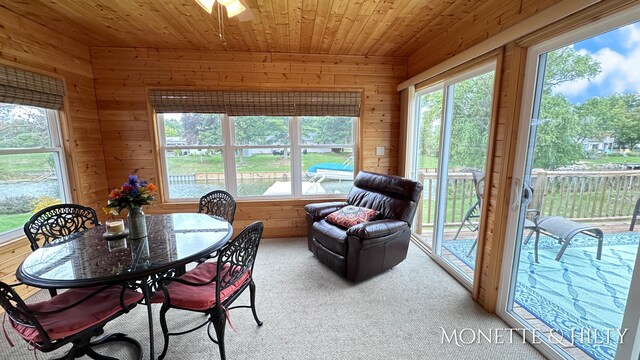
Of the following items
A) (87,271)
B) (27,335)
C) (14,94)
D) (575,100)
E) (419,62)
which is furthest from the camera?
(419,62)

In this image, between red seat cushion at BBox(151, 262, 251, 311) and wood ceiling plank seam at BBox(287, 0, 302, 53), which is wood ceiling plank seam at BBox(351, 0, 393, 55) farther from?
red seat cushion at BBox(151, 262, 251, 311)

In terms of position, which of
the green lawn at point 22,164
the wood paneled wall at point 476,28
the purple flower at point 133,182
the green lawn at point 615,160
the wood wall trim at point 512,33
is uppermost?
the wood paneled wall at point 476,28

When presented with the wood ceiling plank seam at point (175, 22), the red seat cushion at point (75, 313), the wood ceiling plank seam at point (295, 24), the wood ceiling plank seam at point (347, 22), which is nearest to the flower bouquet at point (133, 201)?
the red seat cushion at point (75, 313)

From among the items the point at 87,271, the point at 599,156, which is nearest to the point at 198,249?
the point at 87,271

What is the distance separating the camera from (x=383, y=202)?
2.93m

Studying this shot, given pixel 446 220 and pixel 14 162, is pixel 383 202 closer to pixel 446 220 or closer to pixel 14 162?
pixel 446 220

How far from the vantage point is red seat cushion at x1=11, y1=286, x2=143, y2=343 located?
128 centimetres

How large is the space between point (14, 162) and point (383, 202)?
3.60 meters

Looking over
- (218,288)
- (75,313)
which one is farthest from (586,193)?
(75,313)

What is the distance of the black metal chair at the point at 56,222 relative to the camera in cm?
196

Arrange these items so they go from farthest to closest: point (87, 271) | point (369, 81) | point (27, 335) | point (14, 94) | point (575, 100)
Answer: point (369, 81) → point (14, 94) → point (575, 100) → point (87, 271) → point (27, 335)

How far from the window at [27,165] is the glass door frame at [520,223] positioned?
13.8ft

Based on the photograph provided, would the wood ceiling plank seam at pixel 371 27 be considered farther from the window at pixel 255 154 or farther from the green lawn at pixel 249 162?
the green lawn at pixel 249 162

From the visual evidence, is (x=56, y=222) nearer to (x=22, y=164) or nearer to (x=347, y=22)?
(x=22, y=164)
